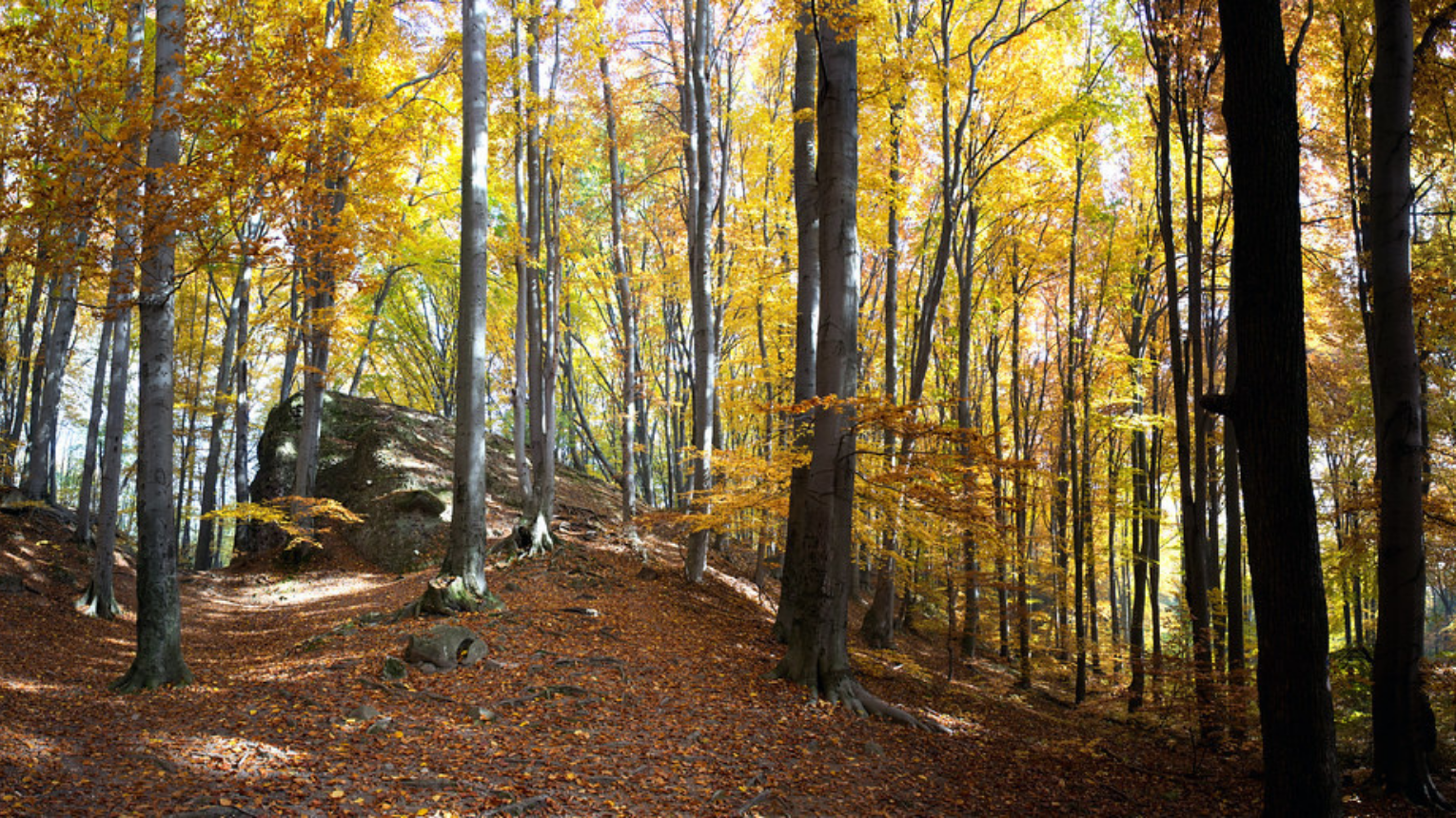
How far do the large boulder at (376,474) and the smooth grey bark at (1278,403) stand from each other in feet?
39.3

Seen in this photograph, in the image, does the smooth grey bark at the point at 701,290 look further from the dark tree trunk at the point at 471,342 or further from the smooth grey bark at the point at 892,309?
the dark tree trunk at the point at 471,342

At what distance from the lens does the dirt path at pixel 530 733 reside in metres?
4.26

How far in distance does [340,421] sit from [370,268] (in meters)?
6.44

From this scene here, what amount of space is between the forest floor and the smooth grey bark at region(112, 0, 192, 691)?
0.35 metres

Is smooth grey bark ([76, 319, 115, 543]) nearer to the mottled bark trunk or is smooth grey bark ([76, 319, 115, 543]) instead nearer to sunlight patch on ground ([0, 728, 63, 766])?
sunlight patch on ground ([0, 728, 63, 766])

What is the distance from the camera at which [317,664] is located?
21.2 ft

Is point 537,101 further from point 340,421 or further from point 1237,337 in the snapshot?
point 1237,337

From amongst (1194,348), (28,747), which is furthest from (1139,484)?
(28,747)

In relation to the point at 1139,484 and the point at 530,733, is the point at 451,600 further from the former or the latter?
the point at 1139,484

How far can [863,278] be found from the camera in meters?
18.5

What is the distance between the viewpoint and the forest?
5770mm

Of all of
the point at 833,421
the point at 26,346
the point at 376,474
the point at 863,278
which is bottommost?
the point at 376,474

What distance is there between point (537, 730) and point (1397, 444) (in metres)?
7.04

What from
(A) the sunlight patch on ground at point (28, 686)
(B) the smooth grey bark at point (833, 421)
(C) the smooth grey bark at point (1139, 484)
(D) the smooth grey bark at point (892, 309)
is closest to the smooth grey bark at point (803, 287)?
(B) the smooth grey bark at point (833, 421)
